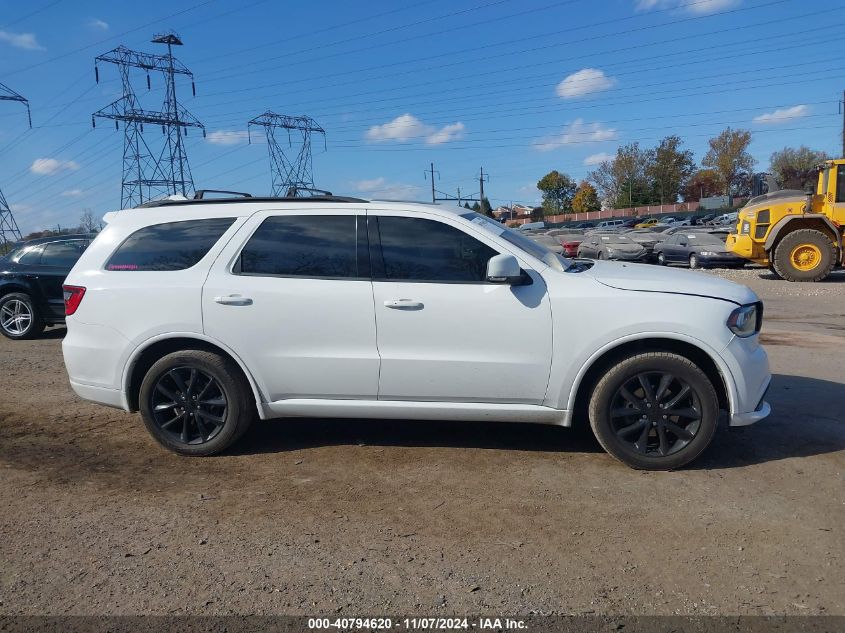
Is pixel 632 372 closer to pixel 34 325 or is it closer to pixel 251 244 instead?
pixel 251 244

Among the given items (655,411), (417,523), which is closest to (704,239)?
(655,411)

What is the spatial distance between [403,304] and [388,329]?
19 cm

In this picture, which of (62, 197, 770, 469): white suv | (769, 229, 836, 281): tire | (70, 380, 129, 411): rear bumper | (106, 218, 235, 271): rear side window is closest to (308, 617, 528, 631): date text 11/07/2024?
(62, 197, 770, 469): white suv

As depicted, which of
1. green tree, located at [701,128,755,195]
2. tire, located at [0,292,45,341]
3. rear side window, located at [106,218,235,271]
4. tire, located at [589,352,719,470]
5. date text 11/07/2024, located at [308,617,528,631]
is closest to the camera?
date text 11/07/2024, located at [308,617,528,631]

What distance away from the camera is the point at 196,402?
15.3 ft

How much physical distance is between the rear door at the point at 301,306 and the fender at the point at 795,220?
1546 centimetres

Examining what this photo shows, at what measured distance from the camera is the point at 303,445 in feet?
16.4

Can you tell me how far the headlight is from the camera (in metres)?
4.16

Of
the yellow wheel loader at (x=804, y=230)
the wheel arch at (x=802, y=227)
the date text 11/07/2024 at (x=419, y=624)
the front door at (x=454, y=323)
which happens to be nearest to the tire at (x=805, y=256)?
the yellow wheel loader at (x=804, y=230)

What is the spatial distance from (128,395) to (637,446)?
3.45 meters

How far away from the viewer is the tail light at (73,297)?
4805 millimetres

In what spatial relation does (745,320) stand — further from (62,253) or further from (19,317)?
(19,317)

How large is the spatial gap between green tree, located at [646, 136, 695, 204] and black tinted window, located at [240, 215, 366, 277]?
9081 cm

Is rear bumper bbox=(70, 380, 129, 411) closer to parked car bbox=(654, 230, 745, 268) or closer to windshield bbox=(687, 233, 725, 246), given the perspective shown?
parked car bbox=(654, 230, 745, 268)
